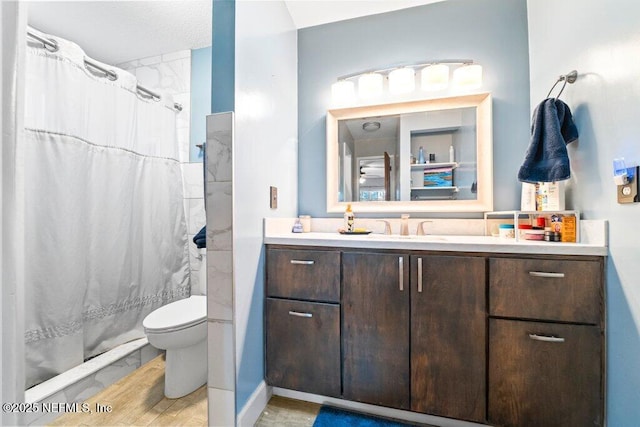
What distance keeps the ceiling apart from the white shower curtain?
436 millimetres

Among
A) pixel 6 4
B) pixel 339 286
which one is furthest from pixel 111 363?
pixel 6 4

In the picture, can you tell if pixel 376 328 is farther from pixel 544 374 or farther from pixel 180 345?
pixel 180 345

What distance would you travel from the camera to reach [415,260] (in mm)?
1191

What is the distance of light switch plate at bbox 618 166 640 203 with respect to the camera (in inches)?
32.7

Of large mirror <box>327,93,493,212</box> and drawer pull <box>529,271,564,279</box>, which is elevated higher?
large mirror <box>327,93,493,212</box>

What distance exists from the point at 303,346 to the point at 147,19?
2437 millimetres

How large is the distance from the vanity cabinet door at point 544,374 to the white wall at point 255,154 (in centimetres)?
106

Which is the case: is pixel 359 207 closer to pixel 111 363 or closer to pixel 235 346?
pixel 235 346

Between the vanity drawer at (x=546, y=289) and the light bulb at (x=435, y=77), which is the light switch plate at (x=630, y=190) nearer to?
the vanity drawer at (x=546, y=289)

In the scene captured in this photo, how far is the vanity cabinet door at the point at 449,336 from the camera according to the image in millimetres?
1119

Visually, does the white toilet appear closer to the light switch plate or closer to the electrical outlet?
the electrical outlet

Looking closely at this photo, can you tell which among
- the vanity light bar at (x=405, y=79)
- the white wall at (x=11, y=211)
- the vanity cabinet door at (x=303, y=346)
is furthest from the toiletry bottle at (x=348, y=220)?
the white wall at (x=11, y=211)

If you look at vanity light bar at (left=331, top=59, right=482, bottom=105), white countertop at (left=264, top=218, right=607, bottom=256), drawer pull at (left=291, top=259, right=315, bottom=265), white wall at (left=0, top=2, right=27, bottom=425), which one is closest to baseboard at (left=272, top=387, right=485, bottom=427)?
drawer pull at (left=291, top=259, right=315, bottom=265)

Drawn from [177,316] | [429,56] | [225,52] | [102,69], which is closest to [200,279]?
[177,316]
